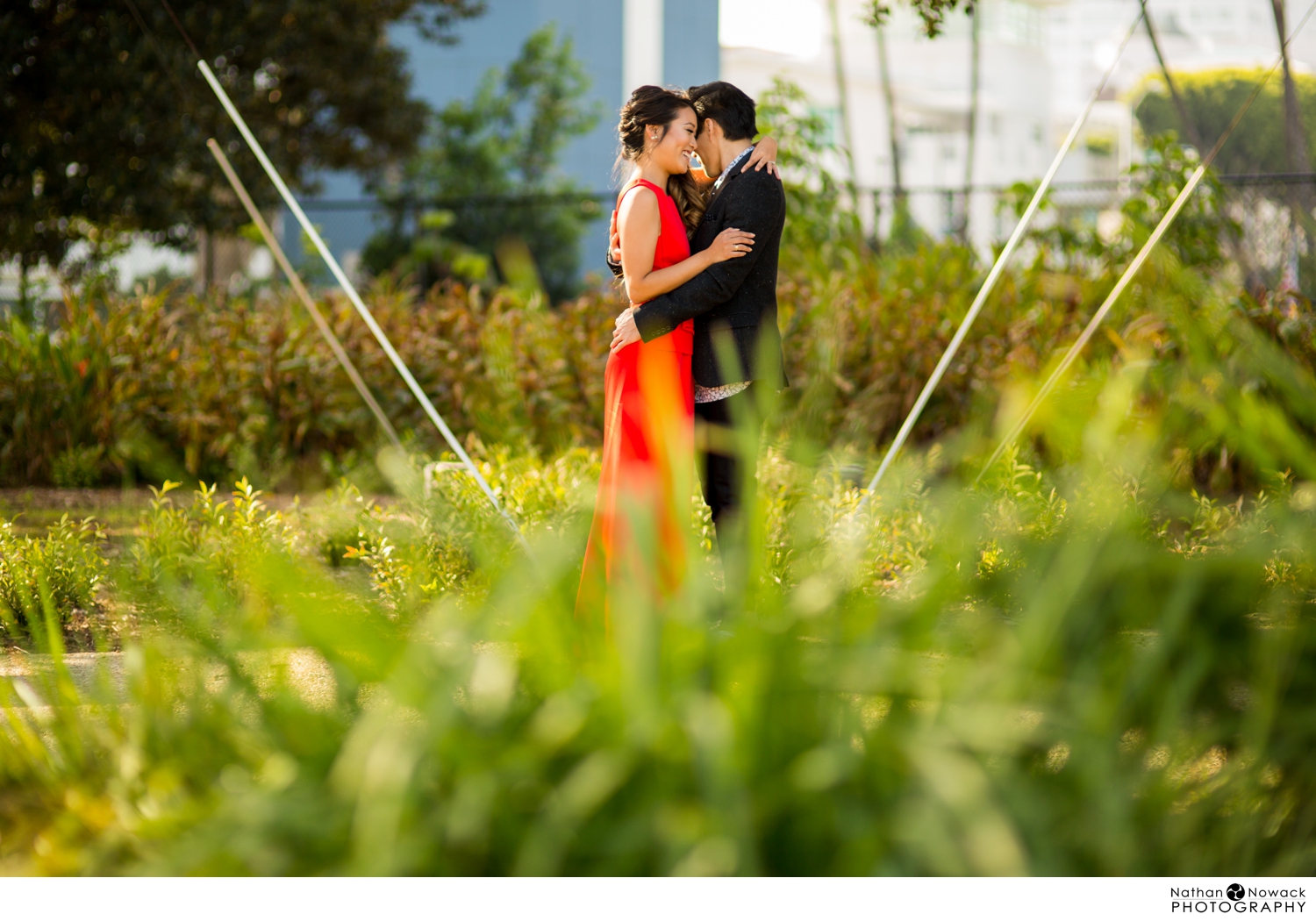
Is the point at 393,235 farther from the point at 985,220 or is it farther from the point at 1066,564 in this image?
the point at 1066,564

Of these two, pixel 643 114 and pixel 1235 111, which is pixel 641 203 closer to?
pixel 643 114

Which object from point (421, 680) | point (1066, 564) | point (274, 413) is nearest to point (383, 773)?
point (421, 680)

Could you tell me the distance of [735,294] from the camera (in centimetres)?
335

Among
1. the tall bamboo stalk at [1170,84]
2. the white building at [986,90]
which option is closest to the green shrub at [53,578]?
the tall bamboo stalk at [1170,84]

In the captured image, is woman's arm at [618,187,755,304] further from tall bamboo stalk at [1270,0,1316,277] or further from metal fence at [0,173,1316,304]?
tall bamboo stalk at [1270,0,1316,277]

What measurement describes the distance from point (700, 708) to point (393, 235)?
589 inches

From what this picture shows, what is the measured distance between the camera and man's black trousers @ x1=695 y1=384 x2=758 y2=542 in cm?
334

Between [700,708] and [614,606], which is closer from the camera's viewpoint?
[700,708]

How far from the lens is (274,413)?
6555 mm

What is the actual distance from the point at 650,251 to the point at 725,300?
0.83ft

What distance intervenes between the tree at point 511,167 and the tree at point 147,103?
12.5 feet
